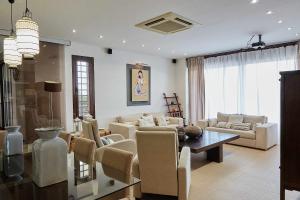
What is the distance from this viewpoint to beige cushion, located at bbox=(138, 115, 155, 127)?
594cm

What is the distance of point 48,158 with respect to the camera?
60.6 inches

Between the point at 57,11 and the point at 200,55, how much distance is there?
524 centimetres

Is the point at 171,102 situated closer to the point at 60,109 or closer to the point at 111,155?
the point at 60,109

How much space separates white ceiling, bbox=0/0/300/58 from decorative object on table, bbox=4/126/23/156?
1.79 meters

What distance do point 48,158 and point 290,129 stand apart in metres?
2.35

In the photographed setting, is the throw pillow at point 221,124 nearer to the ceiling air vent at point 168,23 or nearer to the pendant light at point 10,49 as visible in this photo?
the ceiling air vent at point 168,23

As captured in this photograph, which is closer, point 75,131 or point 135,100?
point 75,131

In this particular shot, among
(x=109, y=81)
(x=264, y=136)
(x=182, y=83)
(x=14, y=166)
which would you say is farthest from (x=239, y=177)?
(x=182, y=83)

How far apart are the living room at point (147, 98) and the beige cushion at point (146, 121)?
0.04 m

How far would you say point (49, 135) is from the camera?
1.57 m

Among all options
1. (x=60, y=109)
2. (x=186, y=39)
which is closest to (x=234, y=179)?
(x=186, y=39)

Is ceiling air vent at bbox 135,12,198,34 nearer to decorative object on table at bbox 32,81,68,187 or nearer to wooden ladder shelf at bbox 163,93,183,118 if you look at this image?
decorative object on table at bbox 32,81,68,187

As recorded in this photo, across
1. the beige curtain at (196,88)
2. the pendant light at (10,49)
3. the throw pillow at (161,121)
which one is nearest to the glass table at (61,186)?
the pendant light at (10,49)

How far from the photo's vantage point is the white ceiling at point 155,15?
316cm
